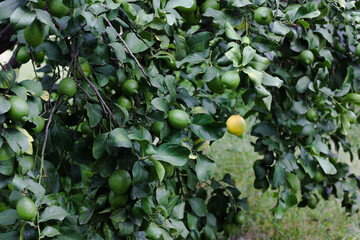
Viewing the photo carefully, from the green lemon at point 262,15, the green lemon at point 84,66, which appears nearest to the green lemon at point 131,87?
the green lemon at point 84,66

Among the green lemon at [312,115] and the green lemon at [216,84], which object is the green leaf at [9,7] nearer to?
the green lemon at [216,84]

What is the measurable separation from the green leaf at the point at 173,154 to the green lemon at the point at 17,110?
274 mm

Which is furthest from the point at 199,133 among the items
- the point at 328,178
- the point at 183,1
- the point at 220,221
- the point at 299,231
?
the point at 299,231

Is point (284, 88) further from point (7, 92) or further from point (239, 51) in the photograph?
point (7, 92)

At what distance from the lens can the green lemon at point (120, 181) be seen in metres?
0.86

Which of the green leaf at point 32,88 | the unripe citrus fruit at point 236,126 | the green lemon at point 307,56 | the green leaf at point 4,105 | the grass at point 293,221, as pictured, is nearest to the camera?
the green leaf at point 4,105

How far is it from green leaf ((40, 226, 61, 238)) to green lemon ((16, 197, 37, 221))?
3 cm

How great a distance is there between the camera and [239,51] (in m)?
0.90

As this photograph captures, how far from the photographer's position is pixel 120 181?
2.82 ft

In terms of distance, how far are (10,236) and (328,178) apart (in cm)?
141

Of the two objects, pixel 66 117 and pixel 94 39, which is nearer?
pixel 94 39

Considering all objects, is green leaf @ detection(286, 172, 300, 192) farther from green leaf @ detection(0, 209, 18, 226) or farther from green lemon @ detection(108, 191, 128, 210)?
green leaf @ detection(0, 209, 18, 226)

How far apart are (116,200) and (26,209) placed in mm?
227

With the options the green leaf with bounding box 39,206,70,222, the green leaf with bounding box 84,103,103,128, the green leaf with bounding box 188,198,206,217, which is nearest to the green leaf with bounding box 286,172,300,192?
the green leaf with bounding box 188,198,206,217
